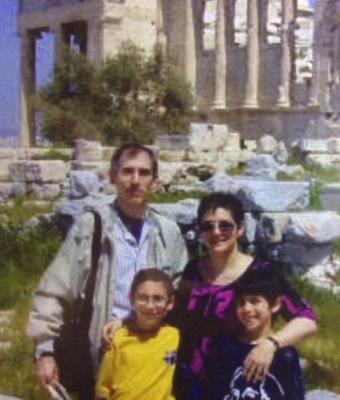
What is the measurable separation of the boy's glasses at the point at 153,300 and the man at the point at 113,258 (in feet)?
0.35

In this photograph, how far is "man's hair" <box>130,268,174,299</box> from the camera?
11.1ft

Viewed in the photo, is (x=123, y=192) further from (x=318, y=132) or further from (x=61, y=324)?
(x=318, y=132)

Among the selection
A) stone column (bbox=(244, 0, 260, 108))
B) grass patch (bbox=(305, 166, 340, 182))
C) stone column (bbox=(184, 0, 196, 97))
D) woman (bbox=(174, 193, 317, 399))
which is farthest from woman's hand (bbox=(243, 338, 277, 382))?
stone column (bbox=(244, 0, 260, 108))

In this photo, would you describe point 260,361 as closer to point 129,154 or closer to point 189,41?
point 129,154

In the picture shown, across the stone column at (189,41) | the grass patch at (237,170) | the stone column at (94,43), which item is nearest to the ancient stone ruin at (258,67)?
the stone column at (189,41)

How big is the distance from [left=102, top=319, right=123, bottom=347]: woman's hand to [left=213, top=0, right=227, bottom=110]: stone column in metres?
15.5

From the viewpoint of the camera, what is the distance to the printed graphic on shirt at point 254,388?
11.0 feet

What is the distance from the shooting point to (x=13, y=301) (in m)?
4.12

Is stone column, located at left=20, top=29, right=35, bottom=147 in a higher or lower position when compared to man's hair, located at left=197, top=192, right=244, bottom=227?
higher

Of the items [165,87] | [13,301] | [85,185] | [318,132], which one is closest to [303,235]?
[85,185]

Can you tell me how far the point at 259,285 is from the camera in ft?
11.0

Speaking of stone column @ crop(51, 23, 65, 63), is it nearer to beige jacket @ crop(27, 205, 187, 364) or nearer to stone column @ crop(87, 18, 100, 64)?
stone column @ crop(87, 18, 100, 64)

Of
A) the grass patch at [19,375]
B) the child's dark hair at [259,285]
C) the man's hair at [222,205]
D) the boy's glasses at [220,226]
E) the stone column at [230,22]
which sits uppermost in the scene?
the stone column at [230,22]

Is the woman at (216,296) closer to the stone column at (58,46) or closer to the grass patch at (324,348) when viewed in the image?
the grass patch at (324,348)
